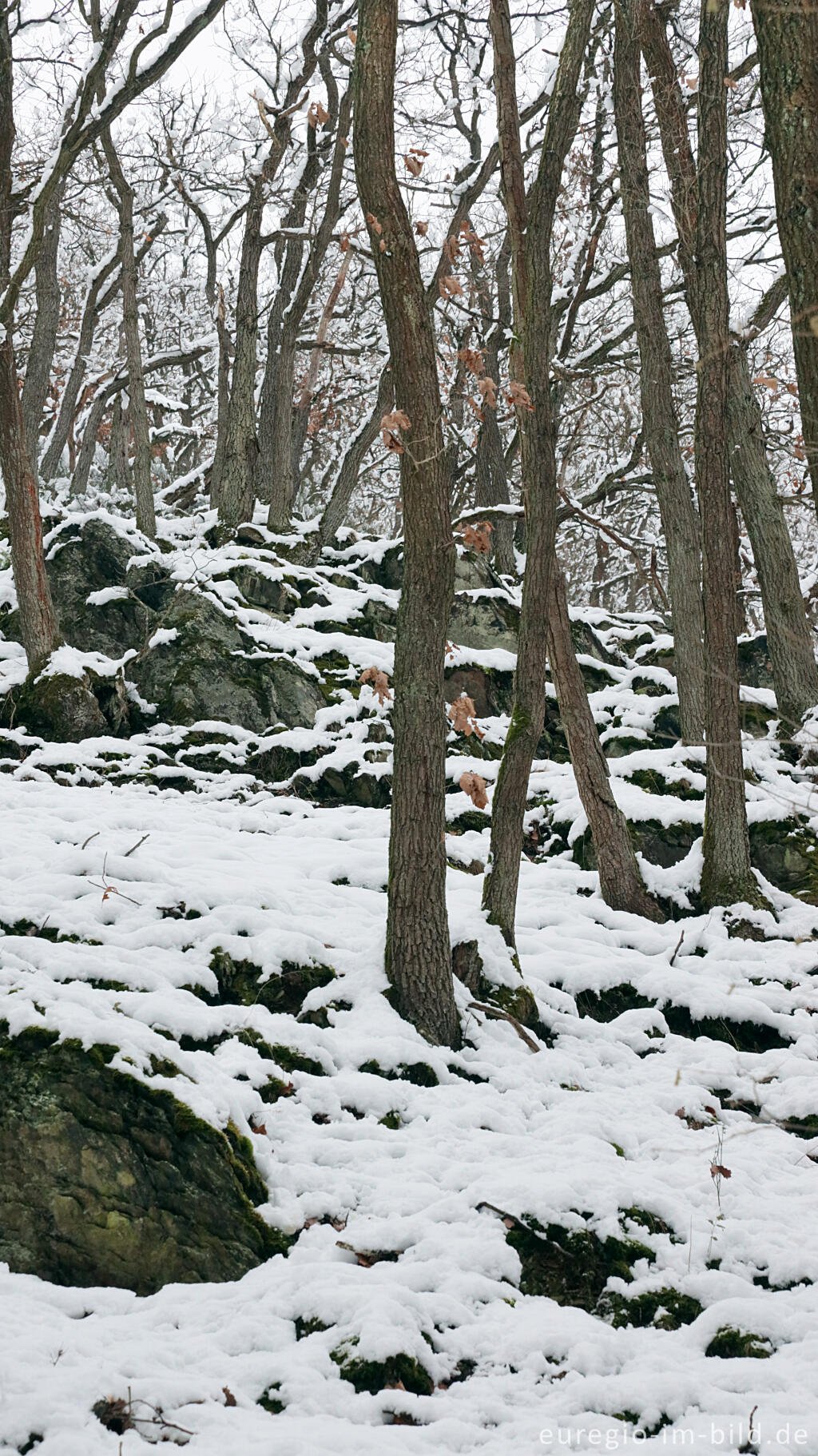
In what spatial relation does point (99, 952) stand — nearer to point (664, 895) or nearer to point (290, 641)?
point (664, 895)

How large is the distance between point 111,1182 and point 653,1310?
1.87m

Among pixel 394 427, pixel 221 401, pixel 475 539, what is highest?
pixel 221 401

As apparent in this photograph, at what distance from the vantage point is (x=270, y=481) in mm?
12867

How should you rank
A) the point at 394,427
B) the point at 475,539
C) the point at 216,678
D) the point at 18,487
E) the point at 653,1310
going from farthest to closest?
the point at 216,678 < the point at 18,487 < the point at 475,539 < the point at 394,427 < the point at 653,1310

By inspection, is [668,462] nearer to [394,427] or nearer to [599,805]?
[599,805]

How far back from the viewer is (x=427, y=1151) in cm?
371

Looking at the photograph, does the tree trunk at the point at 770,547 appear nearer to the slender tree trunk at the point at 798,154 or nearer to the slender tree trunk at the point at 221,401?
the slender tree trunk at the point at 798,154

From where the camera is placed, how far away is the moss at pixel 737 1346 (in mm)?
2838

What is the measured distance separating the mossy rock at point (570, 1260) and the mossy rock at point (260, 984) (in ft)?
5.39

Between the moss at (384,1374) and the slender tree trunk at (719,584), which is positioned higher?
the slender tree trunk at (719,584)

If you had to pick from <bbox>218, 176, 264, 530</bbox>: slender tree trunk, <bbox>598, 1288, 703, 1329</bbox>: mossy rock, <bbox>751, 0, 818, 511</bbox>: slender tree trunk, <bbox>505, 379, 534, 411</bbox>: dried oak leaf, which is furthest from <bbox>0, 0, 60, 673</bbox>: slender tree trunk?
<bbox>598, 1288, 703, 1329</bbox>: mossy rock

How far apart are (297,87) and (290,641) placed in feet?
25.5

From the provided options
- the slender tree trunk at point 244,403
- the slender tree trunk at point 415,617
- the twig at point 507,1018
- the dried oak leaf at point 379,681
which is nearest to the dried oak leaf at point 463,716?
the slender tree trunk at point 415,617

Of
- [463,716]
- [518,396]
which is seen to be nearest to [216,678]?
[463,716]
